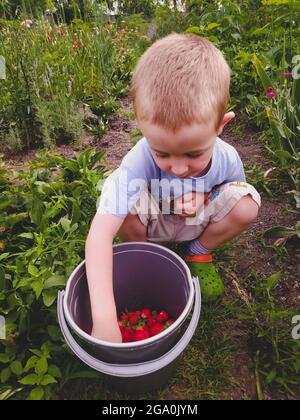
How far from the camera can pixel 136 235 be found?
67.6 inches

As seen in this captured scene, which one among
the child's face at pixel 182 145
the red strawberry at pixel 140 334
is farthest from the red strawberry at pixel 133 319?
the child's face at pixel 182 145

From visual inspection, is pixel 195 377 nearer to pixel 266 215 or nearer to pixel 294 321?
pixel 294 321

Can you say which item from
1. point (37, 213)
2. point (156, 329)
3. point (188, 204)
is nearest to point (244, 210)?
point (188, 204)

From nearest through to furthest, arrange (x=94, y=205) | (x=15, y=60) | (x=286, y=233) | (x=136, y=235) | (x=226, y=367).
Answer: (x=226, y=367) < (x=136, y=235) < (x=286, y=233) < (x=94, y=205) < (x=15, y=60)

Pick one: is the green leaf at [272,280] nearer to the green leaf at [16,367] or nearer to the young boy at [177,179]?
the young boy at [177,179]

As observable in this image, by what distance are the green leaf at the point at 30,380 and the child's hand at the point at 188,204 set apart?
2.63ft

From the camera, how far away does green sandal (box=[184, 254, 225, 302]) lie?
65.3 inches

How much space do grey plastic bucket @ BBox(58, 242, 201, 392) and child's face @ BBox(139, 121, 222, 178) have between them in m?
0.34

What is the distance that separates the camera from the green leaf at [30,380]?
127 cm

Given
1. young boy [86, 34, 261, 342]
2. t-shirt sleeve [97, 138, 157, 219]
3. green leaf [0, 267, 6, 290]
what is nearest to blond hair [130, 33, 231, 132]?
young boy [86, 34, 261, 342]

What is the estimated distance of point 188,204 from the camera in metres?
1.56
